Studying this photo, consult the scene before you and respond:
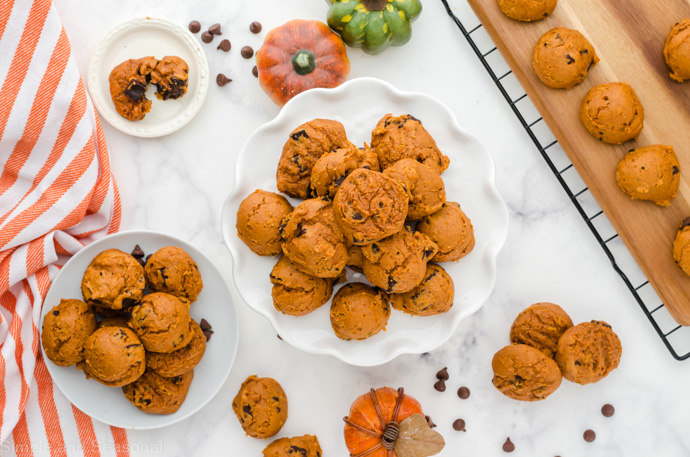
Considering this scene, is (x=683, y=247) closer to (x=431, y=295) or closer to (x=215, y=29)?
(x=431, y=295)

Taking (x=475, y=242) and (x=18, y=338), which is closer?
(x=475, y=242)

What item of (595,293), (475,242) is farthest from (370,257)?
(595,293)

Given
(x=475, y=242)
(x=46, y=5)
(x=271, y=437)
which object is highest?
(x=46, y=5)

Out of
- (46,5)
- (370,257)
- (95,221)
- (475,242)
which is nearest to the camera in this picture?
(370,257)

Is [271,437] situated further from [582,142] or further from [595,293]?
[582,142]

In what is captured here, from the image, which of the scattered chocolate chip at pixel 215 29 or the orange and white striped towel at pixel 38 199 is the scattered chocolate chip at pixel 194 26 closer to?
the scattered chocolate chip at pixel 215 29

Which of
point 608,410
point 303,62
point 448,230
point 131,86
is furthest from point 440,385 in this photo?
point 131,86
